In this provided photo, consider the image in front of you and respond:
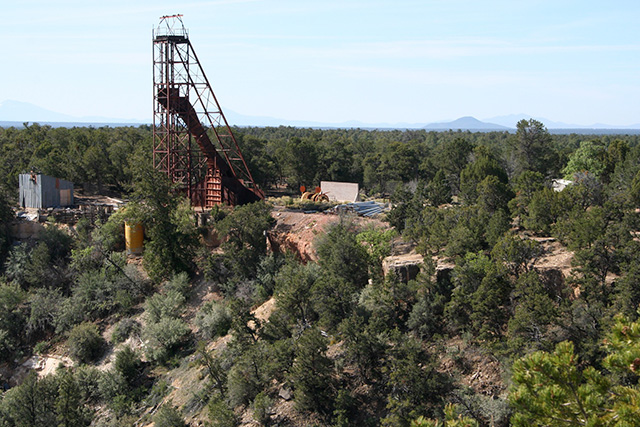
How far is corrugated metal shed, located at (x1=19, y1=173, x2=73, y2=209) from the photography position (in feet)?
121

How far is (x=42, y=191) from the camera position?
121 ft

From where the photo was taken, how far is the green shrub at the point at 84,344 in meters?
26.9

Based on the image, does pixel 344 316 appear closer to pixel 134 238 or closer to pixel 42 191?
pixel 134 238

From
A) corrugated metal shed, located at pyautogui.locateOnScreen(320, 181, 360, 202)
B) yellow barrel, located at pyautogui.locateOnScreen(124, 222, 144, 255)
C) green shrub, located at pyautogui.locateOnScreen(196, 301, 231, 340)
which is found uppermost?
corrugated metal shed, located at pyautogui.locateOnScreen(320, 181, 360, 202)

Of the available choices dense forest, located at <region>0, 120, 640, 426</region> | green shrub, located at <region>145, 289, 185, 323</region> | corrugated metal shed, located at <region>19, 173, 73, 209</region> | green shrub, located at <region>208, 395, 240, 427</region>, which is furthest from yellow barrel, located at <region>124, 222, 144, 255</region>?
green shrub, located at <region>208, 395, 240, 427</region>

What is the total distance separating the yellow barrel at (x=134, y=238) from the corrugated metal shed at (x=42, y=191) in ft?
25.9

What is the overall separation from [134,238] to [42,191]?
349 inches

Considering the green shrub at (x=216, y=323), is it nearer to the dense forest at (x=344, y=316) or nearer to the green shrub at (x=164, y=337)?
the dense forest at (x=344, y=316)

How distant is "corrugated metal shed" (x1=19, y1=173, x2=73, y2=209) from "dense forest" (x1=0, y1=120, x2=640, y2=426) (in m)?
3.08

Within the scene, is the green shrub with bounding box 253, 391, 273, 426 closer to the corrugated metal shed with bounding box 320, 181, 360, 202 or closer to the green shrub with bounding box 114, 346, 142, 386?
the green shrub with bounding box 114, 346, 142, 386

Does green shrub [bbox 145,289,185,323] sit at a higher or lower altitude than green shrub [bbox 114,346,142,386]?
higher

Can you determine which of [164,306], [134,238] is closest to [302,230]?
[164,306]

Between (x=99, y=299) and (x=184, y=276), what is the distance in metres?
4.96

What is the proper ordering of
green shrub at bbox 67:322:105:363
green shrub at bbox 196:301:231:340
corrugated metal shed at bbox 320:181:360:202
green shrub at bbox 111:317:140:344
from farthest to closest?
corrugated metal shed at bbox 320:181:360:202 < green shrub at bbox 111:317:140:344 < green shrub at bbox 67:322:105:363 < green shrub at bbox 196:301:231:340
